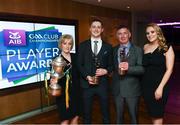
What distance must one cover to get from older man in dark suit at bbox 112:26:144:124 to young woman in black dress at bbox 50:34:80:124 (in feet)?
1.32

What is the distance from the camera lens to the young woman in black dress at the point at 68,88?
220 centimetres

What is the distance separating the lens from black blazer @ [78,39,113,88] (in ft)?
7.54

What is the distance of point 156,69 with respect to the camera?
2.22 metres

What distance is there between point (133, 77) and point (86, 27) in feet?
11.8

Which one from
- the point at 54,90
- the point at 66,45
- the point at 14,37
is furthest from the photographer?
the point at 14,37

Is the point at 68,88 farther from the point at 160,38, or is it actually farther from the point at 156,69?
the point at 160,38

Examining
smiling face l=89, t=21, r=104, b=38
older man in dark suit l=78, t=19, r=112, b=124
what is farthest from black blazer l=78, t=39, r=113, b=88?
smiling face l=89, t=21, r=104, b=38

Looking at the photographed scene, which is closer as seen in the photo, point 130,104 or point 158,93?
point 158,93

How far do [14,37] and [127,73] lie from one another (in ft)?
7.72

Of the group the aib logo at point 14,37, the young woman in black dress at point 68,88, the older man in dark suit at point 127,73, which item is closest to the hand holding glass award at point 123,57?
the older man in dark suit at point 127,73

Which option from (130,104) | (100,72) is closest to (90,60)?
(100,72)

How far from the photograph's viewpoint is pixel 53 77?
2094 mm

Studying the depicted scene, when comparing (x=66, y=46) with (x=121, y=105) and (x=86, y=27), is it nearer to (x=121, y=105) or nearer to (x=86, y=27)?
(x=121, y=105)

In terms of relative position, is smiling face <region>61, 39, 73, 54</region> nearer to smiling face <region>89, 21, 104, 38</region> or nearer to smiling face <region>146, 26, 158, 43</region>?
smiling face <region>89, 21, 104, 38</region>
